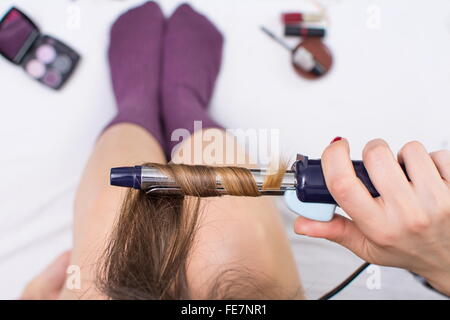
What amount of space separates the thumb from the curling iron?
29mm

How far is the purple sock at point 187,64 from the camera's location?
2.87ft

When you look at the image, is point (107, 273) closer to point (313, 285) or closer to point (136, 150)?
point (136, 150)

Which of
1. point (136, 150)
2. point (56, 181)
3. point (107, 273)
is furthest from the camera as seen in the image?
point (56, 181)

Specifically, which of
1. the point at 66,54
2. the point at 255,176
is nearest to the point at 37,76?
the point at 66,54

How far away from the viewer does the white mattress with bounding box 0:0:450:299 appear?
0.78 metres

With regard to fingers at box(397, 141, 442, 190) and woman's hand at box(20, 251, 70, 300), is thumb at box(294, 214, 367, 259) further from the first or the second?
woman's hand at box(20, 251, 70, 300)

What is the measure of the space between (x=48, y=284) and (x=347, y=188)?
619mm

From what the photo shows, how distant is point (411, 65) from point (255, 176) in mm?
629

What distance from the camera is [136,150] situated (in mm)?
702

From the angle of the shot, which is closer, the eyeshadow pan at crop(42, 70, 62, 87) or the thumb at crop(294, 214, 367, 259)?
the thumb at crop(294, 214, 367, 259)

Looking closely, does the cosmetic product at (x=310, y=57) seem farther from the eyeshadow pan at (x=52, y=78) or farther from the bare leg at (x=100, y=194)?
the eyeshadow pan at (x=52, y=78)

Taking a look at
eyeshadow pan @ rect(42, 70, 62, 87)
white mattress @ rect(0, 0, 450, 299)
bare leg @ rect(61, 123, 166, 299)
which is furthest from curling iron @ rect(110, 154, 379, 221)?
eyeshadow pan @ rect(42, 70, 62, 87)

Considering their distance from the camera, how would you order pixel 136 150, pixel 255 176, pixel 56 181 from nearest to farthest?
1. pixel 255 176
2. pixel 136 150
3. pixel 56 181

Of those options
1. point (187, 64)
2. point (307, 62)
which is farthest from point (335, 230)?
point (187, 64)
